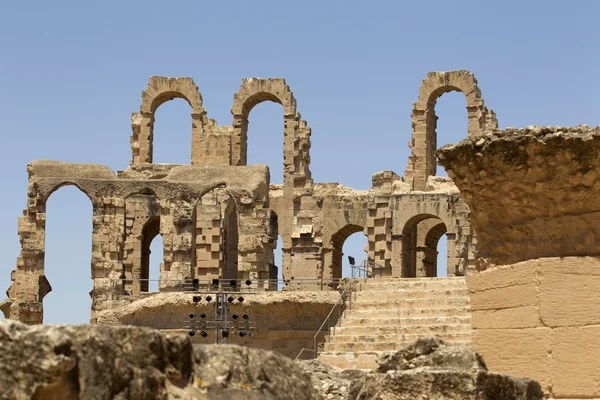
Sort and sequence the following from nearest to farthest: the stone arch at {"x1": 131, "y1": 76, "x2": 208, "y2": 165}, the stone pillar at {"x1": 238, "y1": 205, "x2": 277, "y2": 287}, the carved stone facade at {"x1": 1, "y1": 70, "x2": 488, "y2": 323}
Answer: the stone pillar at {"x1": 238, "y1": 205, "x2": 277, "y2": 287} → the carved stone facade at {"x1": 1, "y1": 70, "x2": 488, "y2": 323} → the stone arch at {"x1": 131, "y1": 76, "x2": 208, "y2": 165}

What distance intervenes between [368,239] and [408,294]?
10652 mm

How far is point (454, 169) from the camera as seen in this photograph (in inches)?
351

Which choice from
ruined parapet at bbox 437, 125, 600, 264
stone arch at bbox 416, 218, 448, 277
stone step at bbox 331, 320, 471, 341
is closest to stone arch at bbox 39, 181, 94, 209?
stone step at bbox 331, 320, 471, 341

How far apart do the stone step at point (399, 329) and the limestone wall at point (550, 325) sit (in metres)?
11.6

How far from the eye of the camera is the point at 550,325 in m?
8.16

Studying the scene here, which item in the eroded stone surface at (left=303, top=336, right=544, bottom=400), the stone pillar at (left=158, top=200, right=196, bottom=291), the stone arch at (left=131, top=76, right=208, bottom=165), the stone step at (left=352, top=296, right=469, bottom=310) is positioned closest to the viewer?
the eroded stone surface at (left=303, top=336, right=544, bottom=400)

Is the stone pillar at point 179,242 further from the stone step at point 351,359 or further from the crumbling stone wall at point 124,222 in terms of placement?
the stone step at point 351,359

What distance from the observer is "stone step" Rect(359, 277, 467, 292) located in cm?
2336

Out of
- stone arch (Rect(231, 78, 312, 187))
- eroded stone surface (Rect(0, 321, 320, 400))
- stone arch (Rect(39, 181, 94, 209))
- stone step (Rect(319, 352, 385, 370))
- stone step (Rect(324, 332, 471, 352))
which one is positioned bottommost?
stone step (Rect(319, 352, 385, 370))

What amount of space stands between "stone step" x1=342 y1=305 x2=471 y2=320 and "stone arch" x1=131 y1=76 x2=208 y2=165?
1489 centimetres

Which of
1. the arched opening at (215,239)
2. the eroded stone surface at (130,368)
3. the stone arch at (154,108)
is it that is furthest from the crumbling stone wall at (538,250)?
the stone arch at (154,108)

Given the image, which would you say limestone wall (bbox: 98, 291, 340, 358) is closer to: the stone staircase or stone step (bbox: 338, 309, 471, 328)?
the stone staircase

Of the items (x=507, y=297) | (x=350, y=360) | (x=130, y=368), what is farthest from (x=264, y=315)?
(x=130, y=368)

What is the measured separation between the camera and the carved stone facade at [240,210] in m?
28.4
